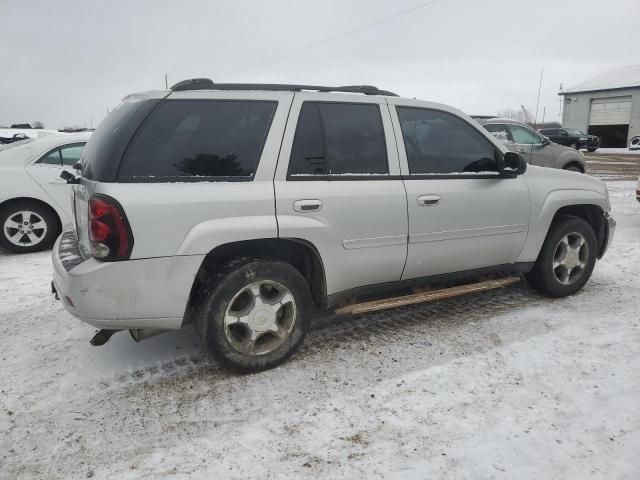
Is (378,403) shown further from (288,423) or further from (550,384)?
(550,384)

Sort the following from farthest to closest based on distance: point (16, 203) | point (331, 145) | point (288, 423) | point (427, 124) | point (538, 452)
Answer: point (16, 203) → point (427, 124) → point (331, 145) → point (288, 423) → point (538, 452)

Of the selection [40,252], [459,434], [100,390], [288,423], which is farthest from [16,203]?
[459,434]

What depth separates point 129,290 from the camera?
2.65 m

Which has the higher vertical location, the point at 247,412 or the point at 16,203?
the point at 16,203

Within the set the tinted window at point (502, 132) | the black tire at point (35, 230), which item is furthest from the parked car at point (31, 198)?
the tinted window at point (502, 132)

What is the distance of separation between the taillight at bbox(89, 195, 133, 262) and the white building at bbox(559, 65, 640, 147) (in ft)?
137

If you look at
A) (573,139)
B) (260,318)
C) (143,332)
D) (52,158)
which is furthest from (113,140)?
(573,139)

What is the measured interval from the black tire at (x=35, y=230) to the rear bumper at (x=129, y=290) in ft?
13.4

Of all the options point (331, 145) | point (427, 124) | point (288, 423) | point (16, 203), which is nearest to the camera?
point (288, 423)

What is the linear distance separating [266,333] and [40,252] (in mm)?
4710

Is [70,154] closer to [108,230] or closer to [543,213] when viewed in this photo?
[108,230]

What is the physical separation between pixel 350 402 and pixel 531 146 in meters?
10.0

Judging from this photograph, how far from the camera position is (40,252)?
636 cm

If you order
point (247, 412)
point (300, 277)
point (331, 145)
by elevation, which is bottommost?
point (247, 412)
